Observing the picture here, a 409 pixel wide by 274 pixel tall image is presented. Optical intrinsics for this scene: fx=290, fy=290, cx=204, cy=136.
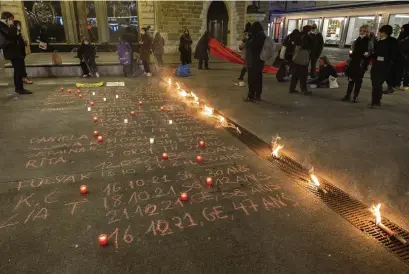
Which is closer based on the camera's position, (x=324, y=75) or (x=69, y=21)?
(x=324, y=75)

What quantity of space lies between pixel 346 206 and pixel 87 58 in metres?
11.4

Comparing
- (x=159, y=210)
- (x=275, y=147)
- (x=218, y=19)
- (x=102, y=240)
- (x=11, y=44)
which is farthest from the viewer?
(x=218, y=19)

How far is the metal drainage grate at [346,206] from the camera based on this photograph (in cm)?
281

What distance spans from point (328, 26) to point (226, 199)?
32446 mm

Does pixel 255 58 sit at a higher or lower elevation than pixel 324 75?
higher

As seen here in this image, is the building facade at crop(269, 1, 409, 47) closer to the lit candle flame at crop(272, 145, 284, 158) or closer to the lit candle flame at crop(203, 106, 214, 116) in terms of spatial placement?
the lit candle flame at crop(203, 106, 214, 116)

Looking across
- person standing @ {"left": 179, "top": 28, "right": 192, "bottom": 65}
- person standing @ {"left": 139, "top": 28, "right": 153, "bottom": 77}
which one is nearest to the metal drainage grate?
person standing @ {"left": 139, "top": 28, "right": 153, "bottom": 77}

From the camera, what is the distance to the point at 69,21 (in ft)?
61.2

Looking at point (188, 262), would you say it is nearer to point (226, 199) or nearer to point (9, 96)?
point (226, 199)

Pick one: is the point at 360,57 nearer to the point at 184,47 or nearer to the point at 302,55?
the point at 302,55

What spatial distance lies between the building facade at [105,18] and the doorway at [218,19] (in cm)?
11

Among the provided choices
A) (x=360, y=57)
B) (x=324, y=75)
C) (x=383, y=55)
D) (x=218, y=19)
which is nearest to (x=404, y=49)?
(x=324, y=75)

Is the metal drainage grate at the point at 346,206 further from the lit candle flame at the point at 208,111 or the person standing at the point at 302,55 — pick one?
the person standing at the point at 302,55

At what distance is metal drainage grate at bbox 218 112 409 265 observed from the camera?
2.81 m
